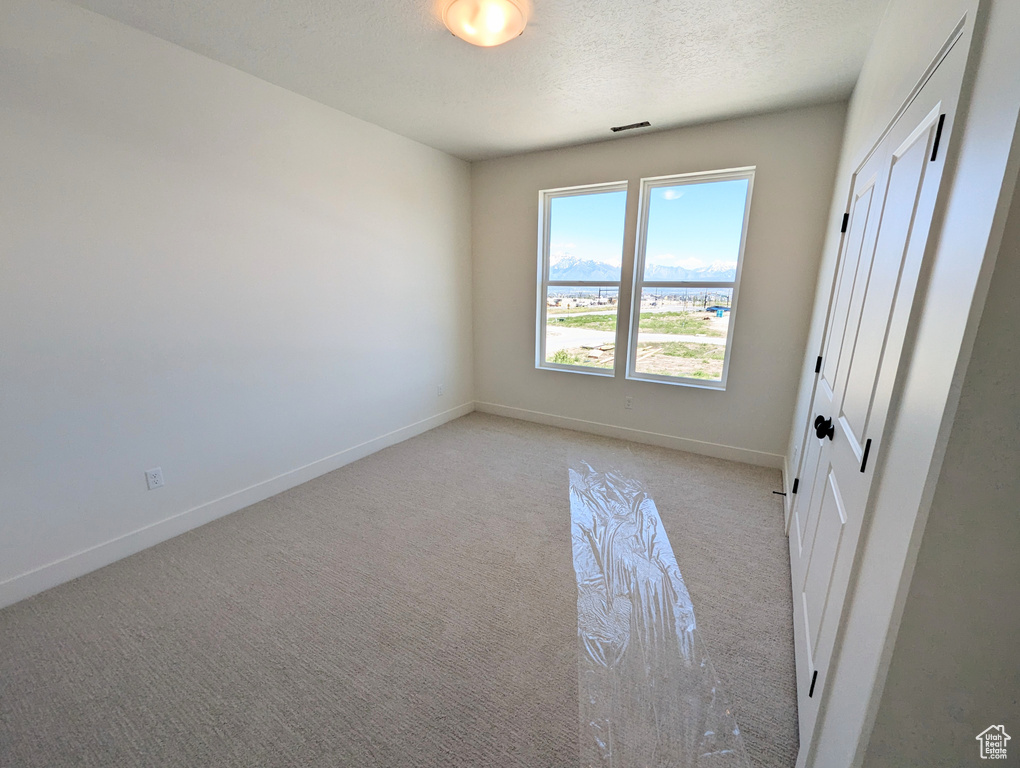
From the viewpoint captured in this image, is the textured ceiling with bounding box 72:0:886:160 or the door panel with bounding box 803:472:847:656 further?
the textured ceiling with bounding box 72:0:886:160

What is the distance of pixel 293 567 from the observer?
6.76 feet

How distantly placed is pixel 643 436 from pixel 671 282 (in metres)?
1.41

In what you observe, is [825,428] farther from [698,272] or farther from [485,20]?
[485,20]

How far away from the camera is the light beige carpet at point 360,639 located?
1.27 metres

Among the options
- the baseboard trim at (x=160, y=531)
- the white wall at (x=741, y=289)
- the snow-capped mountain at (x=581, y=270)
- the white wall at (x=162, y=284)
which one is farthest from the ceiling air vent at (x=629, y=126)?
the baseboard trim at (x=160, y=531)

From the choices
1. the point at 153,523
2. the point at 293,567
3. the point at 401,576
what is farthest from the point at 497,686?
the point at 153,523

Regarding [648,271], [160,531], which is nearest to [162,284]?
[160,531]

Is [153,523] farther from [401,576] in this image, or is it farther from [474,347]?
[474,347]

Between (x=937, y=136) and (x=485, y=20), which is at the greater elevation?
(x=485, y=20)

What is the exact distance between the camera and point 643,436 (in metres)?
3.72

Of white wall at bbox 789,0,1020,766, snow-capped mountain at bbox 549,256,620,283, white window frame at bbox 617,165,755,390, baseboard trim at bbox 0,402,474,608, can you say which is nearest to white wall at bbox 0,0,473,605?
baseboard trim at bbox 0,402,474,608

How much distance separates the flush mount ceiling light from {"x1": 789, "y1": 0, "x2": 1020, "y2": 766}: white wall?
1.46 meters

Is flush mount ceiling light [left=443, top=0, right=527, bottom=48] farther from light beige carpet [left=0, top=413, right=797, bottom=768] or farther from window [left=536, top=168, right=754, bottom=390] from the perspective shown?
light beige carpet [left=0, top=413, right=797, bottom=768]

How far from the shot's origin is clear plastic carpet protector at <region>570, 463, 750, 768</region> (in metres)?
1.25
